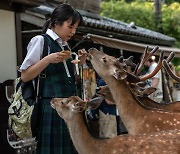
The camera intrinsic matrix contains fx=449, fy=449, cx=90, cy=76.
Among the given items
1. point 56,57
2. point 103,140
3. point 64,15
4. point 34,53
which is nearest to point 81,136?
point 103,140

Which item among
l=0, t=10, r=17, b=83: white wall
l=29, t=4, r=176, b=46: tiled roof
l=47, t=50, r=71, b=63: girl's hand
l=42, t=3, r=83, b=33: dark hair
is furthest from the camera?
l=29, t=4, r=176, b=46: tiled roof

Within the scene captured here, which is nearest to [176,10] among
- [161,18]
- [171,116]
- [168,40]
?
[161,18]

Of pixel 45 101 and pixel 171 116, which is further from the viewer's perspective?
pixel 171 116

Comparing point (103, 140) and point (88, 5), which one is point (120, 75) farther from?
point (88, 5)

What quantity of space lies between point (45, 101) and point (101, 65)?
888mm

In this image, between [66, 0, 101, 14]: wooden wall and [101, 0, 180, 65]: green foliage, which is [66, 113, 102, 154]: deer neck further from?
[101, 0, 180, 65]: green foliage

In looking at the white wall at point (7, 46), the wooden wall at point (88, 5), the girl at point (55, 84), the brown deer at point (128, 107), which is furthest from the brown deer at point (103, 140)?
the wooden wall at point (88, 5)

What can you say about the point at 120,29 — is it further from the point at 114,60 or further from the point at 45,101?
the point at 45,101

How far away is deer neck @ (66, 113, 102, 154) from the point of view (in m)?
3.52

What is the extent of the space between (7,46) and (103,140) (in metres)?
3.60

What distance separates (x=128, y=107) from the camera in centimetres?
427

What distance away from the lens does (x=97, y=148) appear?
11.3 feet

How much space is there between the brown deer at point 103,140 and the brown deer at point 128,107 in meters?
0.63

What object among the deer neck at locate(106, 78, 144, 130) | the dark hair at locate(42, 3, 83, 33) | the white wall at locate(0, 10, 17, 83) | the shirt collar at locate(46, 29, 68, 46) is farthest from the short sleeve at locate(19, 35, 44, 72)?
the white wall at locate(0, 10, 17, 83)
